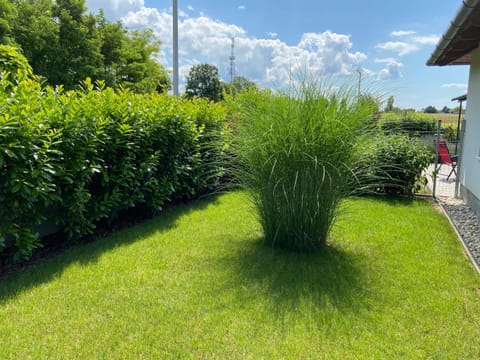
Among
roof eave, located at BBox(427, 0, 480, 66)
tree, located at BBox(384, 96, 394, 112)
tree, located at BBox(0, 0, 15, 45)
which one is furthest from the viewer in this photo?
tree, located at BBox(0, 0, 15, 45)

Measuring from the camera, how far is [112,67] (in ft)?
53.4

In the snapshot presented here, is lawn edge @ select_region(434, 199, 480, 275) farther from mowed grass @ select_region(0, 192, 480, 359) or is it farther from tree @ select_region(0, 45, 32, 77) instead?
tree @ select_region(0, 45, 32, 77)

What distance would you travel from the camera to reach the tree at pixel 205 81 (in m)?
31.5

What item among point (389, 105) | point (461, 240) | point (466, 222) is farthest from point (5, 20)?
point (466, 222)

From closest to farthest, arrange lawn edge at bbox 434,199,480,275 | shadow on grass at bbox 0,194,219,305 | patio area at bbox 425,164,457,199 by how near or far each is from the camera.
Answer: shadow on grass at bbox 0,194,219,305 → lawn edge at bbox 434,199,480,275 → patio area at bbox 425,164,457,199

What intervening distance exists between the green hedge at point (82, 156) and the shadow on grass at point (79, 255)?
0.61 ft

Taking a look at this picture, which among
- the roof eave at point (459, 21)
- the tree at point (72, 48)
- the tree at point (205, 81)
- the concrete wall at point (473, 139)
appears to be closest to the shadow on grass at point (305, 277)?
the roof eave at point (459, 21)

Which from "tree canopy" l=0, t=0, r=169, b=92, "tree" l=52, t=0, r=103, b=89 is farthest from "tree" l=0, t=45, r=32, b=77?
"tree" l=52, t=0, r=103, b=89

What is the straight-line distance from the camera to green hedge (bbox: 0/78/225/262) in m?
2.84

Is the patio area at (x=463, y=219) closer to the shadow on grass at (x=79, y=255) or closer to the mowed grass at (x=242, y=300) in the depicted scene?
the mowed grass at (x=242, y=300)

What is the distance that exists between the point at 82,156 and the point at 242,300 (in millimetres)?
2301

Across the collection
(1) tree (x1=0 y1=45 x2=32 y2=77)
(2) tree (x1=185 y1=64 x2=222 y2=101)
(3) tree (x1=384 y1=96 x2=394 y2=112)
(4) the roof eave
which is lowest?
(3) tree (x1=384 y1=96 x2=394 y2=112)

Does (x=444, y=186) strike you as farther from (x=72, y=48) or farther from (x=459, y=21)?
(x=72, y=48)

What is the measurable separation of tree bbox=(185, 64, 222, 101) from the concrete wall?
2697 centimetres
